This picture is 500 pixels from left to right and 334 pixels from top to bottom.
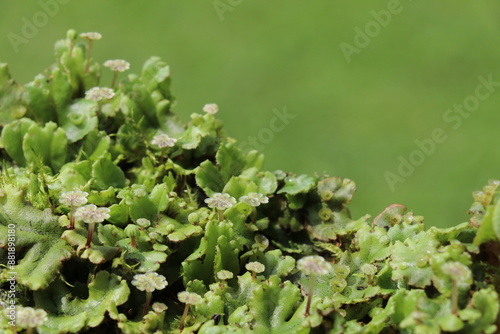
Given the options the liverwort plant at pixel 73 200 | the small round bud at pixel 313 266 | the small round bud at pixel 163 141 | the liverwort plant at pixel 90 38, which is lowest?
the small round bud at pixel 313 266

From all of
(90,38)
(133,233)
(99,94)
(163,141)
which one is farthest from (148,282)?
(90,38)

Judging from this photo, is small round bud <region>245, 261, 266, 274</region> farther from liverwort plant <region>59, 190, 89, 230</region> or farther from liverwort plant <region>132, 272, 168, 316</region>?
liverwort plant <region>59, 190, 89, 230</region>

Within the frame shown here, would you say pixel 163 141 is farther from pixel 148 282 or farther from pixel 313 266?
pixel 313 266

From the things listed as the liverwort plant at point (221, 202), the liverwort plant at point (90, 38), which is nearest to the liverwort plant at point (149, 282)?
the liverwort plant at point (221, 202)

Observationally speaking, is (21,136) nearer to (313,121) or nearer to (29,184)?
(29,184)

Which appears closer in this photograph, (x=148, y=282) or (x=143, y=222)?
(x=148, y=282)

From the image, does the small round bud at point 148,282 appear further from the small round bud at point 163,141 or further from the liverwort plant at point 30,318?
the small round bud at point 163,141

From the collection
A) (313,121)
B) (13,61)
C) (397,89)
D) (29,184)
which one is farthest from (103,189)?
(13,61)
